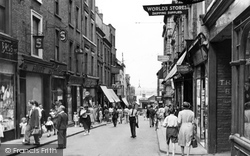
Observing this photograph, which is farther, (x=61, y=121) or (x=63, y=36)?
(x=63, y=36)

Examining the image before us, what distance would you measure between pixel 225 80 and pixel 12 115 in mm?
9606

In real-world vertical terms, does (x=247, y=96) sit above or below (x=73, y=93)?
above

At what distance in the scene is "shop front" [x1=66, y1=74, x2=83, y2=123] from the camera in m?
26.4

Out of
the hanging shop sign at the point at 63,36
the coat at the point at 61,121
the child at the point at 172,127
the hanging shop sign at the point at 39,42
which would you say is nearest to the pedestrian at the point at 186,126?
the child at the point at 172,127

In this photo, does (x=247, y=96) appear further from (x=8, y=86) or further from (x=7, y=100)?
(x=8, y=86)

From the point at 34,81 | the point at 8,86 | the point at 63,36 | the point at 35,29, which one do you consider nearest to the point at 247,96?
the point at 8,86

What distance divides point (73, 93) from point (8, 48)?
12.9 meters

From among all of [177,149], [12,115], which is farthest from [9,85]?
[177,149]

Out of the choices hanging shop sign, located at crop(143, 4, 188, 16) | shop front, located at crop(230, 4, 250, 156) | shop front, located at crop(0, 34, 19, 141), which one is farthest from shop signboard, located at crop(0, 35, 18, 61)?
shop front, located at crop(230, 4, 250, 156)

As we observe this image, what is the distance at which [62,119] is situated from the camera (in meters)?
13.2

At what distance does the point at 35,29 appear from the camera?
19.7m

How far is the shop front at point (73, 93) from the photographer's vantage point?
26359 millimetres

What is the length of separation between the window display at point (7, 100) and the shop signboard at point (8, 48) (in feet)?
2.83

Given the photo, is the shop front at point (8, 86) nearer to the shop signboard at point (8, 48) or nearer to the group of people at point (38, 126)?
the shop signboard at point (8, 48)
